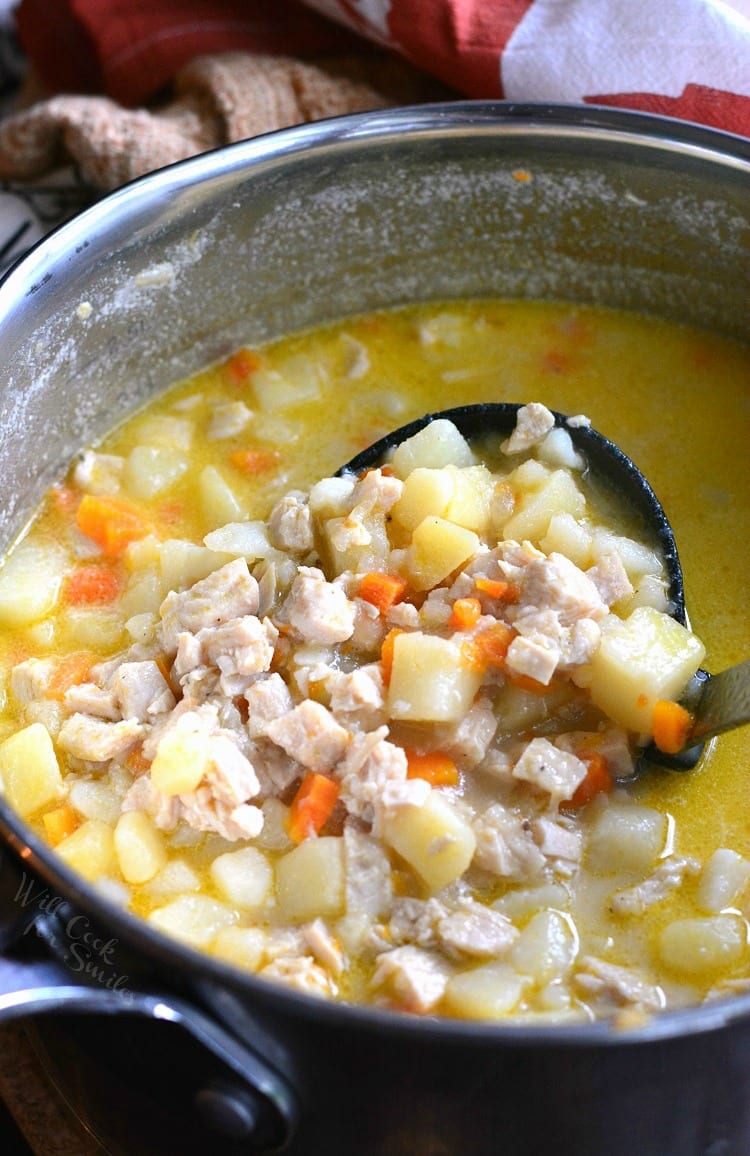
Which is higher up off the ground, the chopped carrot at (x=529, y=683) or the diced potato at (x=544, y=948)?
the chopped carrot at (x=529, y=683)

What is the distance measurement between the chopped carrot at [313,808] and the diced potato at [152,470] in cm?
103

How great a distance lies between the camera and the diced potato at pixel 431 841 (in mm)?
2166

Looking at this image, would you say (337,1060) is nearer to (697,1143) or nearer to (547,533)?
(697,1143)

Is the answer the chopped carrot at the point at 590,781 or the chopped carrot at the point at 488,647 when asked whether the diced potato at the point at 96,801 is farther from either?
the chopped carrot at the point at 590,781

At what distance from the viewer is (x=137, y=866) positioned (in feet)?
7.49

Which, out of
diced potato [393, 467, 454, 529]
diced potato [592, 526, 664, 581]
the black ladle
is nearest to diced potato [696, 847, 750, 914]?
the black ladle

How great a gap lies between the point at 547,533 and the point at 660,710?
49 centimetres

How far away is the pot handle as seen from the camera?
1604 mm

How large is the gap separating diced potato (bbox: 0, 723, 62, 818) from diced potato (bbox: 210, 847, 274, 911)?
38 cm

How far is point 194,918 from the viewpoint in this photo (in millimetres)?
2197

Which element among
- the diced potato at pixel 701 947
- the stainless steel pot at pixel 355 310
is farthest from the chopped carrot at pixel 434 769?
the stainless steel pot at pixel 355 310

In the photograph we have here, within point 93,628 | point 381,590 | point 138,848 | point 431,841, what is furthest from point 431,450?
point 138,848

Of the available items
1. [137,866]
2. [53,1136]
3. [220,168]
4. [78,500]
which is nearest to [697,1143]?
[137,866]

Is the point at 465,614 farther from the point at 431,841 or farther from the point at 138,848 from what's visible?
the point at 138,848
